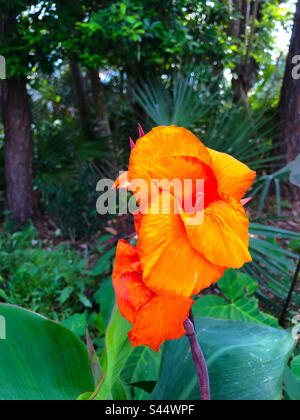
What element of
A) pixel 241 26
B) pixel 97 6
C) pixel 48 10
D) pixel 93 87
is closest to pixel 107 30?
pixel 97 6

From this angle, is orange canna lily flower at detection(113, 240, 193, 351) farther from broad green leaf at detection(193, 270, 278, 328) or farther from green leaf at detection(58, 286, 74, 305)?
green leaf at detection(58, 286, 74, 305)

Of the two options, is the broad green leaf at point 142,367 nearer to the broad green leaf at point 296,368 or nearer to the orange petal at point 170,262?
the broad green leaf at point 296,368

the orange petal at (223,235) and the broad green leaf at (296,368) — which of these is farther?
the broad green leaf at (296,368)

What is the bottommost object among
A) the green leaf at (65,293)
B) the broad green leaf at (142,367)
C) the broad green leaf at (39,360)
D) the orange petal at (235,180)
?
the green leaf at (65,293)

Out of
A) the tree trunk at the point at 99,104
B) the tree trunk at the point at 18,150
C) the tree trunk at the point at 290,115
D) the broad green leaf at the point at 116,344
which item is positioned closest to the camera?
the broad green leaf at the point at 116,344

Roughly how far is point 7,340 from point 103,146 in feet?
8.26

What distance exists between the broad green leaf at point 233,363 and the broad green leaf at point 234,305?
412 millimetres

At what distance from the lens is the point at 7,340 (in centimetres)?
48

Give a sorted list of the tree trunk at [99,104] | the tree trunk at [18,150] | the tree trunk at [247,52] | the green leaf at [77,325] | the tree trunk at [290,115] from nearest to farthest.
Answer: the green leaf at [77,325] → the tree trunk at [18,150] → the tree trunk at [290,115] → the tree trunk at [99,104] → the tree trunk at [247,52]

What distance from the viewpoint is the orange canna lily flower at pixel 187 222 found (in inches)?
10.0

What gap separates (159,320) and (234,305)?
778 mm

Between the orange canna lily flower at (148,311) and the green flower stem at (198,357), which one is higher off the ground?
the orange canna lily flower at (148,311)

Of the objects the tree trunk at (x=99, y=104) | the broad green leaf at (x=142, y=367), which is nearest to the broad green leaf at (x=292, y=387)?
the broad green leaf at (x=142, y=367)

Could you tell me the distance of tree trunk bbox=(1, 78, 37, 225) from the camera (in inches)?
96.3
